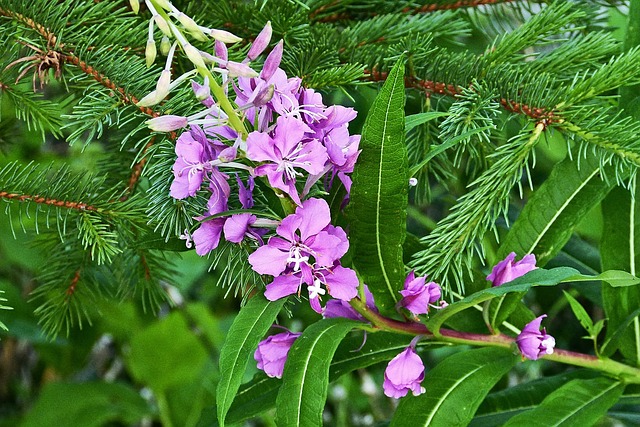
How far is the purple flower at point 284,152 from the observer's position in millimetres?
517

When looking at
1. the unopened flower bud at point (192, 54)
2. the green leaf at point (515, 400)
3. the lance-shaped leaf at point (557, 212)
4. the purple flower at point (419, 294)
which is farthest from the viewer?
the green leaf at point (515, 400)

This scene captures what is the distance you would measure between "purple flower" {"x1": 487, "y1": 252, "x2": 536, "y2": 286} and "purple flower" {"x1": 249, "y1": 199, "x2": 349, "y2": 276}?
0.59 feet

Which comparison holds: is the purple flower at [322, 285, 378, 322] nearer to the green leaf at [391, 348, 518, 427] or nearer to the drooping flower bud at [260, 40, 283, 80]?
the green leaf at [391, 348, 518, 427]

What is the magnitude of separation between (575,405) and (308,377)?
0.31 meters

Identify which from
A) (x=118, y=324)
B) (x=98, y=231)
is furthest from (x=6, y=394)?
(x=98, y=231)

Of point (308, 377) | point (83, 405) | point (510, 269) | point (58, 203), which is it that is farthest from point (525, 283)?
point (83, 405)

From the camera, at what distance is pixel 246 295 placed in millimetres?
604

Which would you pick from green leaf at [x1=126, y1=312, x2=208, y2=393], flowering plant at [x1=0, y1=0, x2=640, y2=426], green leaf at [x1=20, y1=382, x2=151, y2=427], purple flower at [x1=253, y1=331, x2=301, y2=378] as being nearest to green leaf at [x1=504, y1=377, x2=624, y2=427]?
flowering plant at [x1=0, y1=0, x2=640, y2=426]

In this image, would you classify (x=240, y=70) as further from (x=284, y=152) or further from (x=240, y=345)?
(x=240, y=345)

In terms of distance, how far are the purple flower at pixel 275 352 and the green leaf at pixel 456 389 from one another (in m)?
0.12

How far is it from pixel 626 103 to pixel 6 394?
1990 mm

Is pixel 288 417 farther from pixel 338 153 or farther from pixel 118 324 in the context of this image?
pixel 118 324

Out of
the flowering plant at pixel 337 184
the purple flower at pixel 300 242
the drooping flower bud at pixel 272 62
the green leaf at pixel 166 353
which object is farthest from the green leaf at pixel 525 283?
the green leaf at pixel 166 353

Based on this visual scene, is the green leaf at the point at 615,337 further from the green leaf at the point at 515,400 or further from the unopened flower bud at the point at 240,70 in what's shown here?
the unopened flower bud at the point at 240,70
